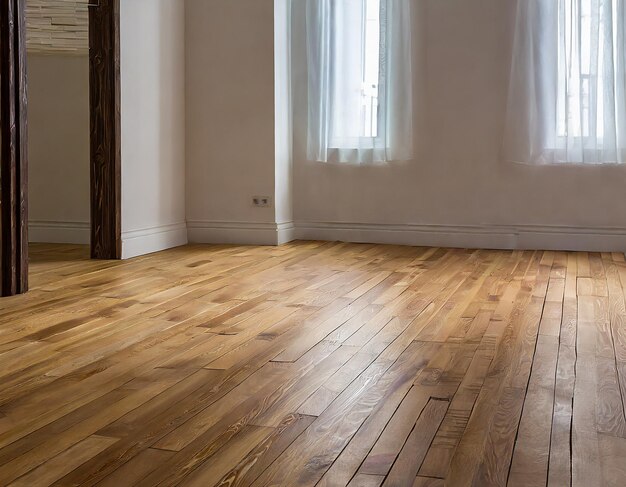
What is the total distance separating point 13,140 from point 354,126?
2.64m

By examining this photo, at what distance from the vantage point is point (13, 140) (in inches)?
148

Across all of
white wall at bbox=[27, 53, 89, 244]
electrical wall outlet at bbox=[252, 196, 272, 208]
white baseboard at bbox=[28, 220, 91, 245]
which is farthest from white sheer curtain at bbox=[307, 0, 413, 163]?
white baseboard at bbox=[28, 220, 91, 245]

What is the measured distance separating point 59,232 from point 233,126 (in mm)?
1439

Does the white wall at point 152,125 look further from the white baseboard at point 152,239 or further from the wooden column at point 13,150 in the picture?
the wooden column at point 13,150

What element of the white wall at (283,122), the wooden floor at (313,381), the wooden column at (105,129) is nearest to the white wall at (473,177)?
the white wall at (283,122)

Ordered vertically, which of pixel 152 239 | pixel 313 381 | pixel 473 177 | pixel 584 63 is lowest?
pixel 313 381

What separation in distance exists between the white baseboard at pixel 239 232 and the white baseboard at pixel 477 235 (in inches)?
12.2

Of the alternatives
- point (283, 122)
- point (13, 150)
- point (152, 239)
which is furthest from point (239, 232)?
point (13, 150)

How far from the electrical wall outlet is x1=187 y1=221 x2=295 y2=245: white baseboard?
4.9 inches

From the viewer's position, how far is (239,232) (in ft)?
19.5

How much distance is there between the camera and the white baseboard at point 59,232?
5957 mm

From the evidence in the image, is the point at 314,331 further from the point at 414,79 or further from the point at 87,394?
the point at 414,79

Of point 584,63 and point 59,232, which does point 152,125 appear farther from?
point 584,63

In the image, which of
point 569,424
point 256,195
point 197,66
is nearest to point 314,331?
point 569,424
